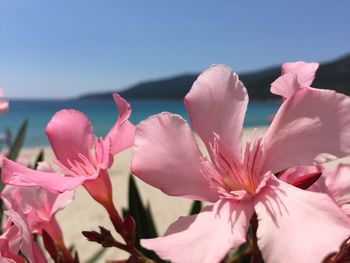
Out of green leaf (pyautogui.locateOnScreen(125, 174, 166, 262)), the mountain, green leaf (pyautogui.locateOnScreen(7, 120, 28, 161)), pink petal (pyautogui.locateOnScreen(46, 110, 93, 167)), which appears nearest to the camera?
pink petal (pyautogui.locateOnScreen(46, 110, 93, 167))

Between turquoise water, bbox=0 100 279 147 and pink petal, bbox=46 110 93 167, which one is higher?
pink petal, bbox=46 110 93 167

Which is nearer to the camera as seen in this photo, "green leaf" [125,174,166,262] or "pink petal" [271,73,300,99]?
"pink petal" [271,73,300,99]

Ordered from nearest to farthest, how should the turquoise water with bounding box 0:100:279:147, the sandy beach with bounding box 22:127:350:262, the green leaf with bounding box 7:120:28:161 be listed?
1. the green leaf with bounding box 7:120:28:161
2. the sandy beach with bounding box 22:127:350:262
3. the turquoise water with bounding box 0:100:279:147

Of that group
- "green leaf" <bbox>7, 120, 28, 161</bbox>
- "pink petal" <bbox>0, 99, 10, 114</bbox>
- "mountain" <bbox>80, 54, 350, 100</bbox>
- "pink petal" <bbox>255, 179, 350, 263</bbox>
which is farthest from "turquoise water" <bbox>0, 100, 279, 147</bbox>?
"mountain" <bbox>80, 54, 350, 100</bbox>

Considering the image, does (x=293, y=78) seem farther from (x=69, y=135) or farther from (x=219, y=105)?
(x=69, y=135)

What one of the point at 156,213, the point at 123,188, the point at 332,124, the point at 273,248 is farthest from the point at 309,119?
the point at 123,188

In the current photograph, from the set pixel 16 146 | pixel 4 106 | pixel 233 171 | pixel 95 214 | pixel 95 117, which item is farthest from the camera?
pixel 95 117

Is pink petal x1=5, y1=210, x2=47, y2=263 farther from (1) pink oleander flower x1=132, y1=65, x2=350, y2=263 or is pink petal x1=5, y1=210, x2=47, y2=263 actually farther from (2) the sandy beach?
(2) the sandy beach

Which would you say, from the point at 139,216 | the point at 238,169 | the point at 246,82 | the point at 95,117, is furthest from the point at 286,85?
the point at 246,82
